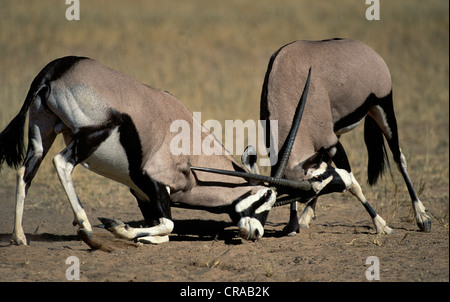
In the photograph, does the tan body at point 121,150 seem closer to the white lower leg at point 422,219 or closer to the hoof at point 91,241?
the hoof at point 91,241

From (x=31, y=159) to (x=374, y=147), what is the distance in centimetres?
370

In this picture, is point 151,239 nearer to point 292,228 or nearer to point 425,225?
point 292,228

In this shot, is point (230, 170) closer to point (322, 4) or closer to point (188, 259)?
point (188, 259)

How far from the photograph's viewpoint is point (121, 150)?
18.4ft

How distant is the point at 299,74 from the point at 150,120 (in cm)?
158

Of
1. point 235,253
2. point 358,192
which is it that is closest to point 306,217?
→ point 358,192

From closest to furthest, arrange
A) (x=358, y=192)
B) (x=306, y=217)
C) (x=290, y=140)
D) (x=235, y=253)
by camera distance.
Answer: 1. (x=235, y=253)
2. (x=290, y=140)
3. (x=358, y=192)
4. (x=306, y=217)

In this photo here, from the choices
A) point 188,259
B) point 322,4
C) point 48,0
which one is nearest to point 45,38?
point 48,0

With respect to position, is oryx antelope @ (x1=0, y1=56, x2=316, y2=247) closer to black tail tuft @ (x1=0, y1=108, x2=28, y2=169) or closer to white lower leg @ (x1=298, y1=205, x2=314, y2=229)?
black tail tuft @ (x1=0, y1=108, x2=28, y2=169)

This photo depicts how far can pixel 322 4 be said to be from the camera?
2034cm

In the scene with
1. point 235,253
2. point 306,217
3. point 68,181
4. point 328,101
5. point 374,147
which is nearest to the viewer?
point 68,181

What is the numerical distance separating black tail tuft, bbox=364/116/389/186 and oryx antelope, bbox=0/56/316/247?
1785 millimetres

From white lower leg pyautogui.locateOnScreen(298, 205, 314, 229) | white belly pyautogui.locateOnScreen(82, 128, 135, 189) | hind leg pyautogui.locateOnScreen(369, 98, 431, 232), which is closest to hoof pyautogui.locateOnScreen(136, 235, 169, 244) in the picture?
white belly pyautogui.locateOnScreen(82, 128, 135, 189)

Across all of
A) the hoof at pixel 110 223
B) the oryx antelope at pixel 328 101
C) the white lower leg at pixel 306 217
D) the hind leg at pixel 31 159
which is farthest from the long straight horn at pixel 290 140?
the hind leg at pixel 31 159
